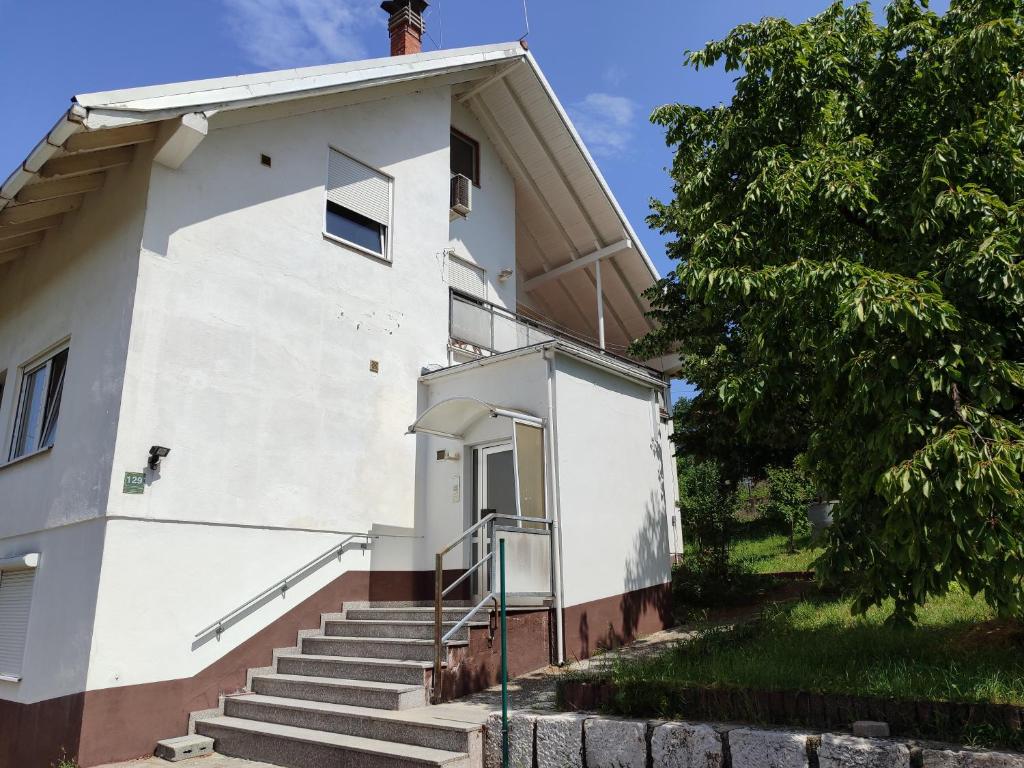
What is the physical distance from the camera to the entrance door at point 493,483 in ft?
34.0

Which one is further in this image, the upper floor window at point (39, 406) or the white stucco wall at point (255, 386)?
the upper floor window at point (39, 406)

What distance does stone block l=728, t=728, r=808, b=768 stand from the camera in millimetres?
4801

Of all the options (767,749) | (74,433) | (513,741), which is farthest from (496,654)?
(74,433)

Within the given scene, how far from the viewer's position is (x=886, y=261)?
606 centimetres

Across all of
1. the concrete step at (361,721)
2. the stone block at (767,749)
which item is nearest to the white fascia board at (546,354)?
the concrete step at (361,721)

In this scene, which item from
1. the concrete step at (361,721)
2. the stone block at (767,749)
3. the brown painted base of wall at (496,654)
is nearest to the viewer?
the stone block at (767,749)

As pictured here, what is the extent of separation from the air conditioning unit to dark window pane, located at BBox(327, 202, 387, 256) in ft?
8.05

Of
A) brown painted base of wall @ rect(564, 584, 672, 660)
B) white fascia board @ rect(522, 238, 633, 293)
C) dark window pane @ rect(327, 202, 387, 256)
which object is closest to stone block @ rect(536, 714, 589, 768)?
brown painted base of wall @ rect(564, 584, 672, 660)

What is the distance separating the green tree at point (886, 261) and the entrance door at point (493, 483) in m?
4.19

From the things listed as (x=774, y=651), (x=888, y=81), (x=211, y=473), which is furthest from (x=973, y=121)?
(x=211, y=473)

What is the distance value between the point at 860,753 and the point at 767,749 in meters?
0.58

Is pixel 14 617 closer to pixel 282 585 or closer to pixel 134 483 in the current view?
pixel 134 483

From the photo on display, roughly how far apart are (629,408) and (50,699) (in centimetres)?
818

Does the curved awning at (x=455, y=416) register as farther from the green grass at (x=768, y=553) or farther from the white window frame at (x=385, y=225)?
the green grass at (x=768, y=553)
